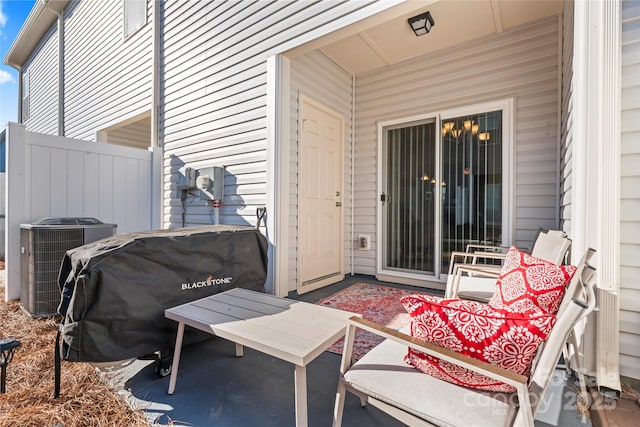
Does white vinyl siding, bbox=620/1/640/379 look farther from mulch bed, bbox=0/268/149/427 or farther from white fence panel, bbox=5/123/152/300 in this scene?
white fence panel, bbox=5/123/152/300

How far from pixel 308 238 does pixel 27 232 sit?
9.01 feet

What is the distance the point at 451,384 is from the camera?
1.05 meters

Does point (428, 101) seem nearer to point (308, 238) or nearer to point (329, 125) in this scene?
point (329, 125)

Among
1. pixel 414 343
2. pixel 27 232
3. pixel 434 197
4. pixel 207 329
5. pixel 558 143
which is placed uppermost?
pixel 558 143

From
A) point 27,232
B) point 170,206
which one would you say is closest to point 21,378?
point 27,232

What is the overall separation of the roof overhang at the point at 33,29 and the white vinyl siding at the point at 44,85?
0.14 metres

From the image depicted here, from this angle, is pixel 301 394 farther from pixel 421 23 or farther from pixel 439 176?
pixel 421 23

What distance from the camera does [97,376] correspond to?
1780 millimetres

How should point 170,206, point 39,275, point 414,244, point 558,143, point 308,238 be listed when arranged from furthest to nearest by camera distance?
point 170,206 → point 414,244 → point 308,238 → point 558,143 → point 39,275

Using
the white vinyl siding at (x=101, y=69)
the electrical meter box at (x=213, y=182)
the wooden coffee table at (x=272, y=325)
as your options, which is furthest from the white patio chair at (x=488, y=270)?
the white vinyl siding at (x=101, y=69)

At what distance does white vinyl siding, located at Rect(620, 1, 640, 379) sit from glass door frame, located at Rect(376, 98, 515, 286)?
1.65m

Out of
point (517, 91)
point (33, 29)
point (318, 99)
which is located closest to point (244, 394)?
point (318, 99)

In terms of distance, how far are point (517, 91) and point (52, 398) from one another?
14.9 ft

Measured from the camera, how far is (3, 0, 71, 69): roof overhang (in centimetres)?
727
